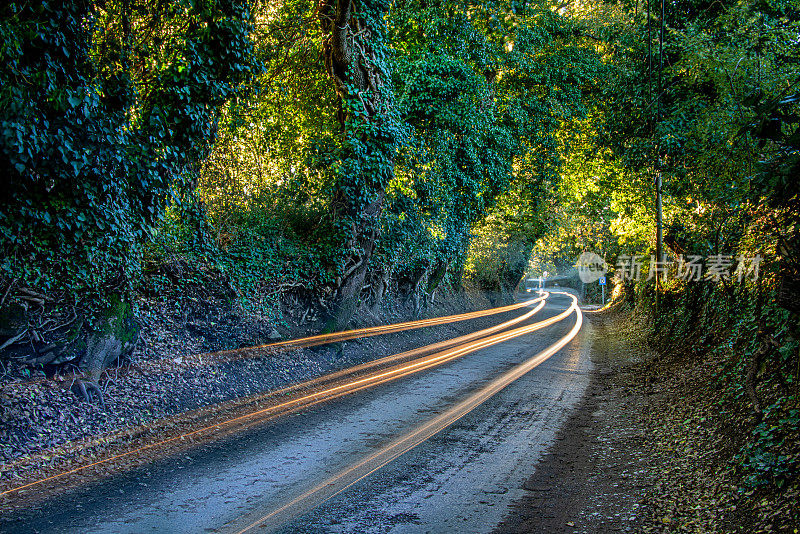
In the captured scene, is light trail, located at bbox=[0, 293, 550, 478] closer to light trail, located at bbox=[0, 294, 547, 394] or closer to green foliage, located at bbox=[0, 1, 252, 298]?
light trail, located at bbox=[0, 294, 547, 394]

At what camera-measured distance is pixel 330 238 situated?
38.9 feet

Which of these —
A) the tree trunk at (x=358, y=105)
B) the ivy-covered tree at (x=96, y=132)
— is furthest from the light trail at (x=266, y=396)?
the tree trunk at (x=358, y=105)

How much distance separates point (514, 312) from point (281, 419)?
24193mm

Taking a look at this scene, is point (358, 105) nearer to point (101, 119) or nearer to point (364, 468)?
point (101, 119)

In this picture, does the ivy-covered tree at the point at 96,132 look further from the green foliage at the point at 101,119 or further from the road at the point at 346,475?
the road at the point at 346,475

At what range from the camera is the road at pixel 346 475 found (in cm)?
421

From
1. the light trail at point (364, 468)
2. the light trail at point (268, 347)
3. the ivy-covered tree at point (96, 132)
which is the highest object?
the ivy-covered tree at point (96, 132)

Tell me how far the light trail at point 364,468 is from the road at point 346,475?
0.02m

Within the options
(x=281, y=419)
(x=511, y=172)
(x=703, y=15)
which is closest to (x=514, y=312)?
(x=511, y=172)

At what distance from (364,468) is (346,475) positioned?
0.86 feet

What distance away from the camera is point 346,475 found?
5.16 m

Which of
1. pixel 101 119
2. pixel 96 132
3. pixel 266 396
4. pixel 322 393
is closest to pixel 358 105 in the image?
pixel 101 119

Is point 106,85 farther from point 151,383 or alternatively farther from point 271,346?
point 271,346

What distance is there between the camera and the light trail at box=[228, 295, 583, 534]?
4207mm
